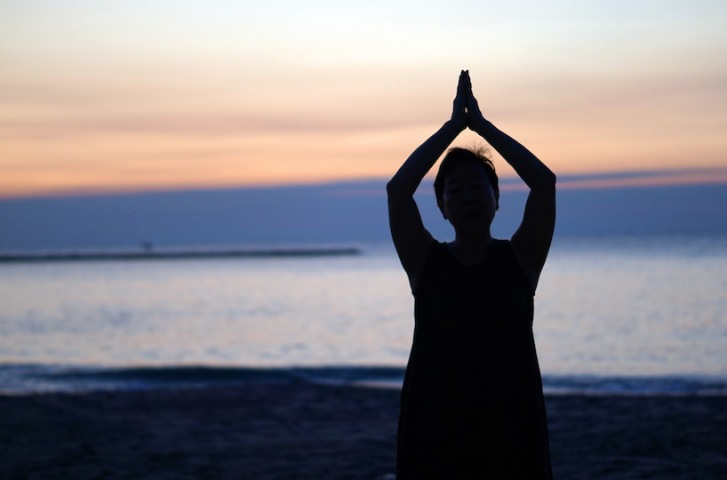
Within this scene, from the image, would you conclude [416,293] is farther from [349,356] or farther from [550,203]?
[349,356]

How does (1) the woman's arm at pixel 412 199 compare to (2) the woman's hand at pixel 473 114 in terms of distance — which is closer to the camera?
(1) the woman's arm at pixel 412 199

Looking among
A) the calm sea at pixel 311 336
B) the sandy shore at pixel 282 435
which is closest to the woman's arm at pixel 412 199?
the sandy shore at pixel 282 435

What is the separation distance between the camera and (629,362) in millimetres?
15695

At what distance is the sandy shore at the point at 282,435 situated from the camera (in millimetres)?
6773

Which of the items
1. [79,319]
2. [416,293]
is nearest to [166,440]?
[416,293]

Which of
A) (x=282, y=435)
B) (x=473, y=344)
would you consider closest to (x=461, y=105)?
(x=473, y=344)

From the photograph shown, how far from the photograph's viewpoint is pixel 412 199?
2609mm

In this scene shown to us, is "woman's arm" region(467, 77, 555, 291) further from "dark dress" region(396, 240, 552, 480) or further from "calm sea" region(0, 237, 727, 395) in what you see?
"calm sea" region(0, 237, 727, 395)

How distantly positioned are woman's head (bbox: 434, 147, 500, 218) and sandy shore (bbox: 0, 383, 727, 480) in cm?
425

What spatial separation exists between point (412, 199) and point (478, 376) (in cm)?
57

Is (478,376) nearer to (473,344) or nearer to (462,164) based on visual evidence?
(473,344)

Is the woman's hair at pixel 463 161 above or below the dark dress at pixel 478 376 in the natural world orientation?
above

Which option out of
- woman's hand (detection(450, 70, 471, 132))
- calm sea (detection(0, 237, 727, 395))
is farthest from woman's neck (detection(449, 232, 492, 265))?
calm sea (detection(0, 237, 727, 395))

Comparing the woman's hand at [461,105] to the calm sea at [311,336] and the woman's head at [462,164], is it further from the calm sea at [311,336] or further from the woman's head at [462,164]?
the calm sea at [311,336]
